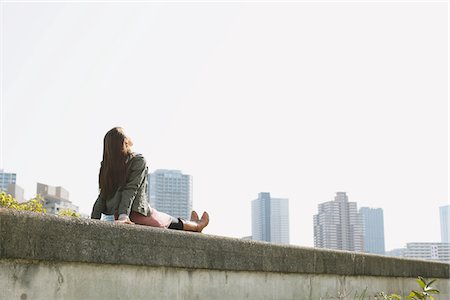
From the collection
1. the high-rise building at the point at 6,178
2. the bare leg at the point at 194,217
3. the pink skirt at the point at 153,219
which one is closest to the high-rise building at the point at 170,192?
the high-rise building at the point at 6,178

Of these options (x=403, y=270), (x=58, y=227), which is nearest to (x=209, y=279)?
(x=58, y=227)

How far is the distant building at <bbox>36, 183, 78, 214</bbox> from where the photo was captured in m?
122

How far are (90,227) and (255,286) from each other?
57.4 inches

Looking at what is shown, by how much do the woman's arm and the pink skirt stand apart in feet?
0.42

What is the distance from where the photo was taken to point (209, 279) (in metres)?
3.62

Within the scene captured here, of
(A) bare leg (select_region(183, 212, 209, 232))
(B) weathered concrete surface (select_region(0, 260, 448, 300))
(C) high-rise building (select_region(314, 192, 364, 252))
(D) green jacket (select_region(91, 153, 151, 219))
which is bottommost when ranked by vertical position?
(B) weathered concrete surface (select_region(0, 260, 448, 300))

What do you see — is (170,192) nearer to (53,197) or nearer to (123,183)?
(53,197)

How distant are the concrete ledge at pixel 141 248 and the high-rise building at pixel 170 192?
172032 mm

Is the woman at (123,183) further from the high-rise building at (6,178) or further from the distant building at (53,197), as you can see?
the high-rise building at (6,178)

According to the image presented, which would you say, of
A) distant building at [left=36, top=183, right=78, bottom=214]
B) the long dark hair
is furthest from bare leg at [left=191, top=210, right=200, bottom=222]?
distant building at [left=36, top=183, right=78, bottom=214]

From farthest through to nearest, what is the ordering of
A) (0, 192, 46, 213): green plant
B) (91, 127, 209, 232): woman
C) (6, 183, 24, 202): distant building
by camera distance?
(6, 183, 24, 202): distant building < (0, 192, 46, 213): green plant < (91, 127, 209, 232): woman

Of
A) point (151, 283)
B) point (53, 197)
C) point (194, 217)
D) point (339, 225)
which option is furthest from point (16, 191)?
point (151, 283)

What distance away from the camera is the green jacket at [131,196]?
13.4ft

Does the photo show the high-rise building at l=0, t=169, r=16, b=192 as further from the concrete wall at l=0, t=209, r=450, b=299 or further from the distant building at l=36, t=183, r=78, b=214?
the concrete wall at l=0, t=209, r=450, b=299
